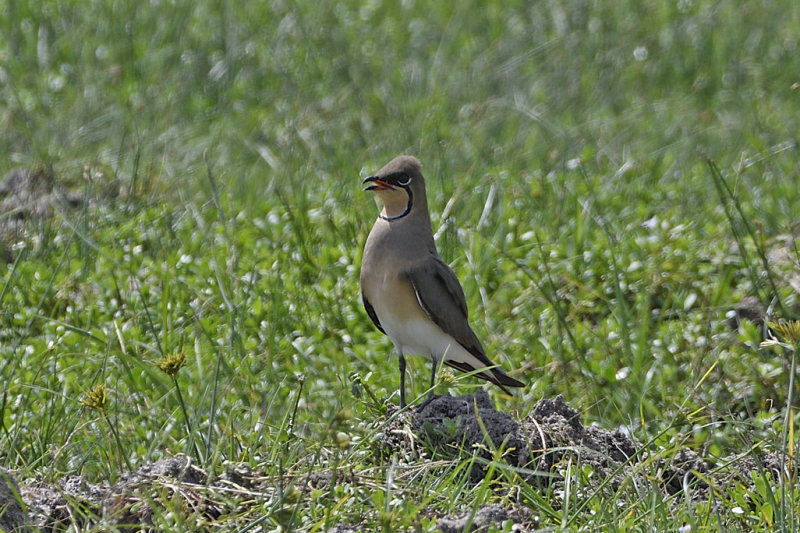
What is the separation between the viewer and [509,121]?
8.03 meters

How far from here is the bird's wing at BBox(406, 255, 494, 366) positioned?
4488 mm

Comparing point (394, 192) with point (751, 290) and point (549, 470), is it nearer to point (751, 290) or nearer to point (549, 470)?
point (549, 470)

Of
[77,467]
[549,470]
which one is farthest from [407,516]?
[77,467]

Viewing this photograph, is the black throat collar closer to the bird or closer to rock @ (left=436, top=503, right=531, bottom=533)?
the bird

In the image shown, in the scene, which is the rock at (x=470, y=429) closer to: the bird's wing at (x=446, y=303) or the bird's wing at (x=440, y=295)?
the bird's wing at (x=446, y=303)

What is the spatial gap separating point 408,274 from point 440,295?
0.50 feet

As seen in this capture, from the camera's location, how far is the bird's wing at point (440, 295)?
449cm

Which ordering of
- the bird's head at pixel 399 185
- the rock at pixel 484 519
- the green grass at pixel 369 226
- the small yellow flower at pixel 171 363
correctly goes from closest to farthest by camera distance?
the rock at pixel 484 519
the small yellow flower at pixel 171 363
the green grass at pixel 369 226
the bird's head at pixel 399 185

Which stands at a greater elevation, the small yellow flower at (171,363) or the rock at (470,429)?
the small yellow flower at (171,363)

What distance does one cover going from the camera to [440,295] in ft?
14.9

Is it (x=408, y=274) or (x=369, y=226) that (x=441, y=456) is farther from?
(x=369, y=226)

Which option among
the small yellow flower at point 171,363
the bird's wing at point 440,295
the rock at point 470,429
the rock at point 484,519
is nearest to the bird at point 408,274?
the bird's wing at point 440,295

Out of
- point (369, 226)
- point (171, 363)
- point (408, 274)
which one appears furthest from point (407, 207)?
point (369, 226)

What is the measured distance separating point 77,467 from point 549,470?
1.48 metres
